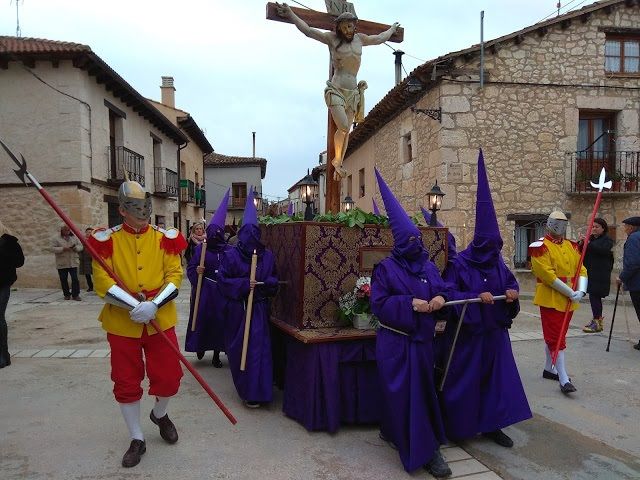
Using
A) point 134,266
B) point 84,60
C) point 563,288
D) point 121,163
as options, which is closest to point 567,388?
point 563,288

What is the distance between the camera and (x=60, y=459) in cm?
329

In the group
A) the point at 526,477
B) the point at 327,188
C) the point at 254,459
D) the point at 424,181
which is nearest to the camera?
the point at 526,477

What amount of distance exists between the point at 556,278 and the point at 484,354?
1512 mm

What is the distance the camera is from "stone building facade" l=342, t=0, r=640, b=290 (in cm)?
1170

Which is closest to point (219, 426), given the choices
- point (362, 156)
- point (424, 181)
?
point (424, 181)

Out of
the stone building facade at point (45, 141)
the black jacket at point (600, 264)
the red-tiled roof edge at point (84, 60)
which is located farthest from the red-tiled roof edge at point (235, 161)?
the black jacket at point (600, 264)

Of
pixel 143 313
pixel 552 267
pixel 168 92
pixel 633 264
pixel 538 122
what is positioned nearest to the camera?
pixel 143 313

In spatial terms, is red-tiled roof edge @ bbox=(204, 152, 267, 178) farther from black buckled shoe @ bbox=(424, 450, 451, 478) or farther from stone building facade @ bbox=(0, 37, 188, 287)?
black buckled shoe @ bbox=(424, 450, 451, 478)

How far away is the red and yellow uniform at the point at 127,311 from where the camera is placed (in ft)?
10.7

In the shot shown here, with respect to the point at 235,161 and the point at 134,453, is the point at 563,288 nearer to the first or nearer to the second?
the point at 134,453

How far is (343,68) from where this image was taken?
4.62 metres

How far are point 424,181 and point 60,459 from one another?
1108cm

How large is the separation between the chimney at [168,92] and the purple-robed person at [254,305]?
23801mm

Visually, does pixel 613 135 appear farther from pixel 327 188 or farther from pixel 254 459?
pixel 254 459
